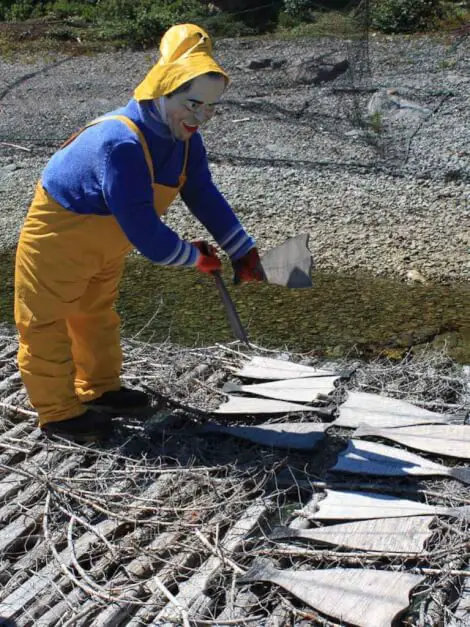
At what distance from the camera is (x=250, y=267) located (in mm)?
3799

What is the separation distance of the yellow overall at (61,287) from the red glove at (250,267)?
0.41m

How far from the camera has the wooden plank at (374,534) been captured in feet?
9.49

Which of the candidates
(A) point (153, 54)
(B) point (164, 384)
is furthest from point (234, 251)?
(A) point (153, 54)

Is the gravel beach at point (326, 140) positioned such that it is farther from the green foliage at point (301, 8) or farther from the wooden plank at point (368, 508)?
the wooden plank at point (368, 508)

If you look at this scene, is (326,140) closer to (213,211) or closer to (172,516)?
(213,211)

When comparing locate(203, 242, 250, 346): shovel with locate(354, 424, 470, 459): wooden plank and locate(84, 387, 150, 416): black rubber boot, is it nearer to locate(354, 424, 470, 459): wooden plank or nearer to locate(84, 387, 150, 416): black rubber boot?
locate(84, 387, 150, 416): black rubber boot

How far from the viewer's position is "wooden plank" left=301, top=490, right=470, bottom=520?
10.0 ft

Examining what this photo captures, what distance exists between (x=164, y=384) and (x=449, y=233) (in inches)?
147

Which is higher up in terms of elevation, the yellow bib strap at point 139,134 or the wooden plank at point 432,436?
the yellow bib strap at point 139,134

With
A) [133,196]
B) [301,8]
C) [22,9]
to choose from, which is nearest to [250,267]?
[133,196]

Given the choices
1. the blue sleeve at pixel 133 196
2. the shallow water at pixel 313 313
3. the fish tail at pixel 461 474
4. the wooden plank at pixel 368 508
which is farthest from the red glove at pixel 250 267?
the shallow water at pixel 313 313

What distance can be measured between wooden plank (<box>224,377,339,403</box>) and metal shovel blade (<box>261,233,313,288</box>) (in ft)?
1.94

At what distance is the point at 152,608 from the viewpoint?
273cm

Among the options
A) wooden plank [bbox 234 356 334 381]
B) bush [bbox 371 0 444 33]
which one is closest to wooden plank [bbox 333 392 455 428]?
wooden plank [bbox 234 356 334 381]
